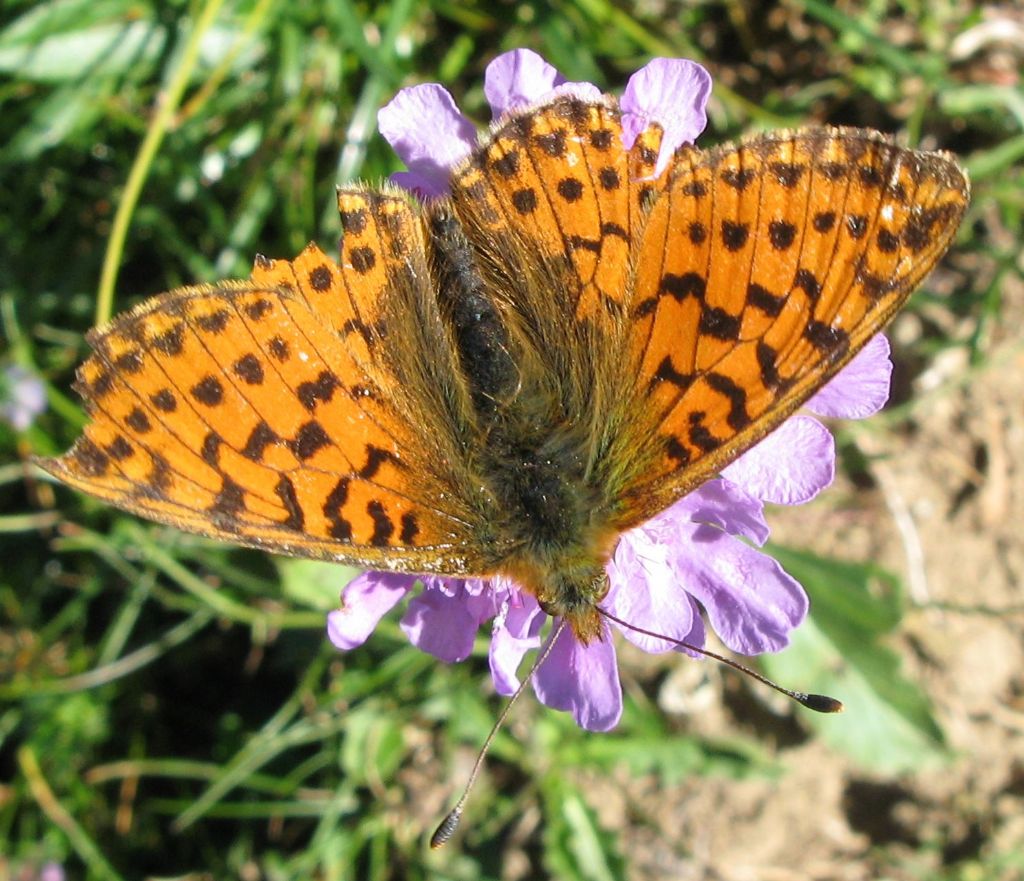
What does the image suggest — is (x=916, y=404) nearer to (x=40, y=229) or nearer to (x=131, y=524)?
(x=131, y=524)

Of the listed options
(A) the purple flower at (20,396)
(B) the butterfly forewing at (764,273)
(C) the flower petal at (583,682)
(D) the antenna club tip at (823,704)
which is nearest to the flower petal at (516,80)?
(B) the butterfly forewing at (764,273)

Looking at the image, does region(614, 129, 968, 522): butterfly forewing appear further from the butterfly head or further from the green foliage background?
the green foliage background

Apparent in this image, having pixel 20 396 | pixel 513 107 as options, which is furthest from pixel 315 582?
pixel 513 107

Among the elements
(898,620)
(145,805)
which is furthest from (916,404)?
(145,805)

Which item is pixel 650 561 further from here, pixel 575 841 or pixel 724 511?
pixel 575 841

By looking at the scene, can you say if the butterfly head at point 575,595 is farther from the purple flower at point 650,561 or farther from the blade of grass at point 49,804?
the blade of grass at point 49,804
